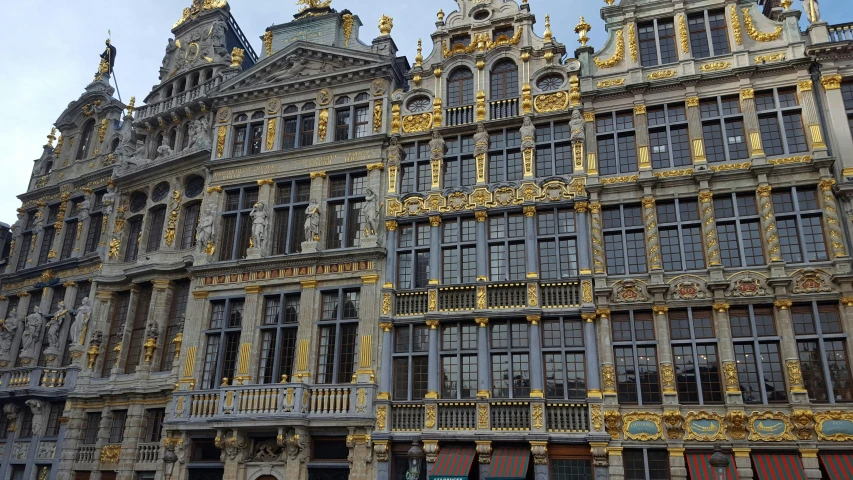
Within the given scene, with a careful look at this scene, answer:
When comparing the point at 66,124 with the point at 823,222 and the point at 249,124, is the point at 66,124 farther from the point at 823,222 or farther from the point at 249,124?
the point at 823,222

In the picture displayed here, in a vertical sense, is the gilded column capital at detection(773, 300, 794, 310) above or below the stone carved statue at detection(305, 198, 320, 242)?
below

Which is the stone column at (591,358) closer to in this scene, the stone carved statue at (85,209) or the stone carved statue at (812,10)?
the stone carved statue at (812,10)

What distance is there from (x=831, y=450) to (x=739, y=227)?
274 inches

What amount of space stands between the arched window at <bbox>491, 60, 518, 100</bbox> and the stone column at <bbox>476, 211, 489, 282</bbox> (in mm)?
5159

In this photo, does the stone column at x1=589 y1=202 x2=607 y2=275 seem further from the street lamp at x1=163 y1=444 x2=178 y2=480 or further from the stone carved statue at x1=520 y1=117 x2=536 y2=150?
the street lamp at x1=163 y1=444 x2=178 y2=480

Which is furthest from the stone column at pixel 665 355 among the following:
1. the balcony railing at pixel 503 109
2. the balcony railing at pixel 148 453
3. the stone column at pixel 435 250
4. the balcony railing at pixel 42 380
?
the balcony railing at pixel 42 380

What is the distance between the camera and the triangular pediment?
91.5 feet

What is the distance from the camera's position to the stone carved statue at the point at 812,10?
22.4 meters

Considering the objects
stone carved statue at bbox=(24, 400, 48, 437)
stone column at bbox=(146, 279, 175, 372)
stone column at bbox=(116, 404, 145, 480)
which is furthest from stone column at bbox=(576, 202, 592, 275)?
stone carved statue at bbox=(24, 400, 48, 437)

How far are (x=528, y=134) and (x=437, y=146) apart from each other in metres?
3.55

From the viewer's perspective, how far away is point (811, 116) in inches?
833

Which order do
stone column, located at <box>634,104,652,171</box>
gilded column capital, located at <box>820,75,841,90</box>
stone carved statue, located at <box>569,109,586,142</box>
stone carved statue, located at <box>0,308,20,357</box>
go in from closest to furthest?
gilded column capital, located at <box>820,75,841,90</box> < stone column, located at <box>634,104,652,171</box> < stone carved statue, located at <box>569,109,586,142</box> < stone carved statue, located at <box>0,308,20,357</box>

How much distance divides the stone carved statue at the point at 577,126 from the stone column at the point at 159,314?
1782 centimetres

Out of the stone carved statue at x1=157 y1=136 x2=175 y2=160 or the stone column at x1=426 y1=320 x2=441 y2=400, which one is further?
the stone carved statue at x1=157 y1=136 x2=175 y2=160
